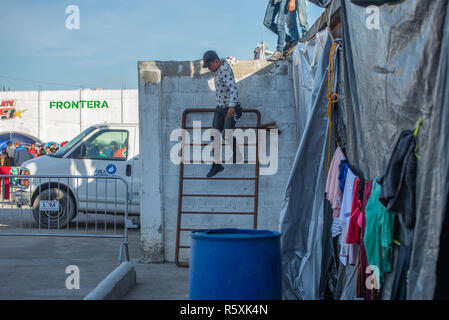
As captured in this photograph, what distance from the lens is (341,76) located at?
197 inches

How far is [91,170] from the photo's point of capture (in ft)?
34.2

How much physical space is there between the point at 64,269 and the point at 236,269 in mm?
4217

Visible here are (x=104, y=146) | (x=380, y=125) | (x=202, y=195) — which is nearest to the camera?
(x=380, y=125)

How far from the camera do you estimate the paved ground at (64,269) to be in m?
5.70

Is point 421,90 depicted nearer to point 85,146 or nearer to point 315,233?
point 315,233

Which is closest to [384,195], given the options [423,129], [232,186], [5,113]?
[423,129]

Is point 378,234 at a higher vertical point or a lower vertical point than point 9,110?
lower

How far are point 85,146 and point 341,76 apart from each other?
682 cm

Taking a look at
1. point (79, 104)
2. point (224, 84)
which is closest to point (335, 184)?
point (224, 84)

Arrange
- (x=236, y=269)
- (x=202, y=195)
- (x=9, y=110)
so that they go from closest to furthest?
(x=236, y=269)
(x=202, y=195)
(x=9, y=110)

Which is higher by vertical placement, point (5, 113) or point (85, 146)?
point (5, 113)

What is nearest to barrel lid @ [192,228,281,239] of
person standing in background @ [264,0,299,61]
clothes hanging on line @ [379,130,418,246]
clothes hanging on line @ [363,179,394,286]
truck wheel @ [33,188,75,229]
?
clothes hanging on line @ [363,179,394,286]

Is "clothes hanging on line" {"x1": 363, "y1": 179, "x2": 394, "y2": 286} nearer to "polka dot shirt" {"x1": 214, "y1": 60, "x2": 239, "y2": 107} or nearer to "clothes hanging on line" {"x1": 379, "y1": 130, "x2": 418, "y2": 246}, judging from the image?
"clothes hanging on line" {"x1": 379, "y1": 130, "x2": 418, "y2": 246}

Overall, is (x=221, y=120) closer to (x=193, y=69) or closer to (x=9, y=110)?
(x=193, y=69)
